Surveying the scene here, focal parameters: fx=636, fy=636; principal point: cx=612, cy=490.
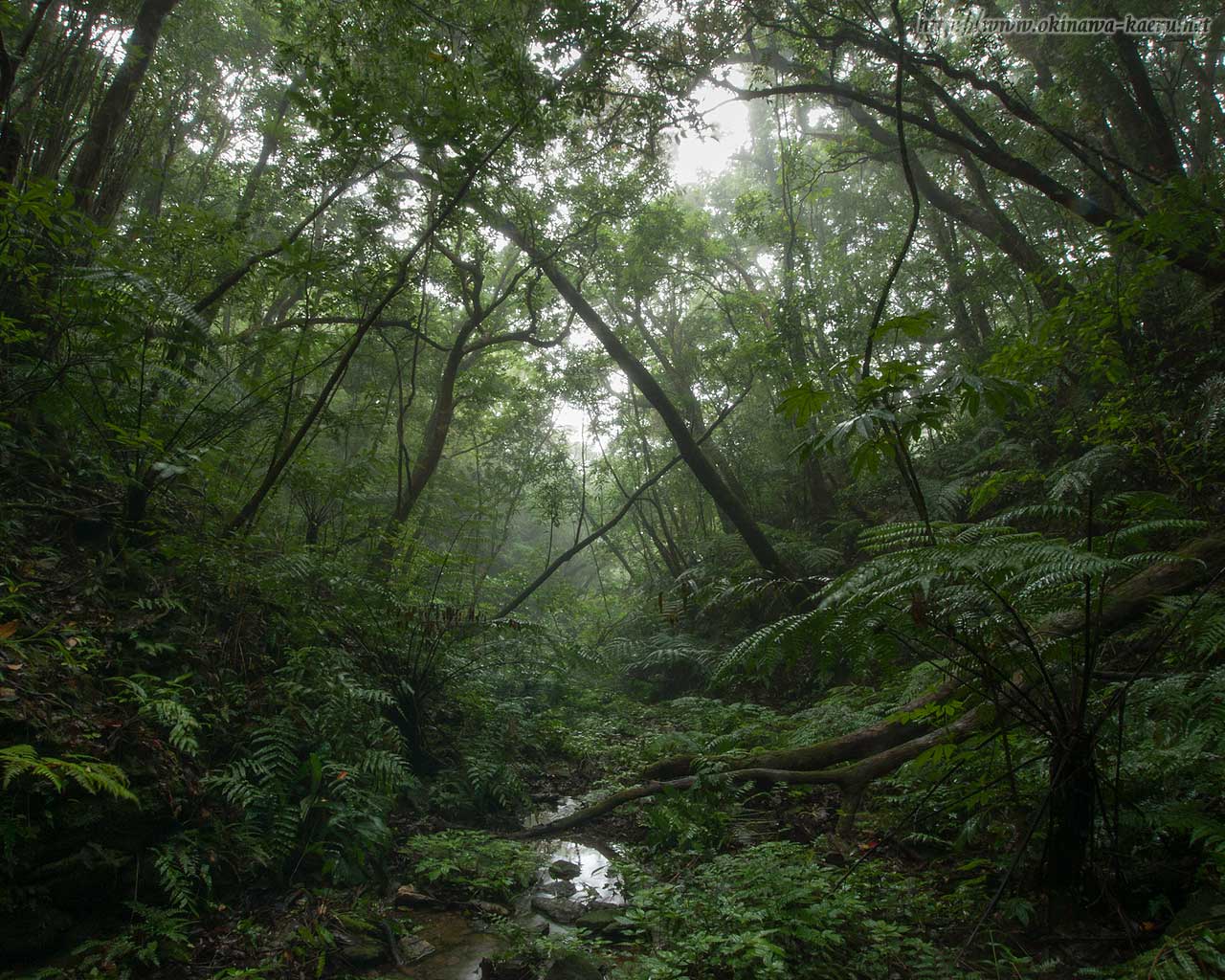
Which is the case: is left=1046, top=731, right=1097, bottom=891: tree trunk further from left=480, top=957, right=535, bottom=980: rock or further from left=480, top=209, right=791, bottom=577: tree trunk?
left=480, top=209, right=791, bottom=577: tree trunk

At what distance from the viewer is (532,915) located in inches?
137

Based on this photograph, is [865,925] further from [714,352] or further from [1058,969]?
[714,352]

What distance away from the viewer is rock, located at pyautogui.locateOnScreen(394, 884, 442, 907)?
3.50m

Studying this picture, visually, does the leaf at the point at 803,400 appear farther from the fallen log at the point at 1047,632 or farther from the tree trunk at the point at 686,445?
the tree trunk at the point at 686,445

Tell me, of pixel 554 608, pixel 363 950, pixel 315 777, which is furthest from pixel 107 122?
pixel 554 608

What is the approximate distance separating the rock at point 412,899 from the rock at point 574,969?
106 cm

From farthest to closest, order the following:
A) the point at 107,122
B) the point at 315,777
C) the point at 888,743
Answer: the point at 107,122
the point at 888,743
the point at 315,777

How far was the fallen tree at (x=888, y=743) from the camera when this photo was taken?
3.13m

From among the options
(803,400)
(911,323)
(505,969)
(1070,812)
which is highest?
(911,323)

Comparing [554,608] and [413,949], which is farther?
[554,608]

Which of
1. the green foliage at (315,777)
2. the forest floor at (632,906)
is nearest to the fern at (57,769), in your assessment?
the green foliage at (315,777)

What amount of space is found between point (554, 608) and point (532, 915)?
24.7ft

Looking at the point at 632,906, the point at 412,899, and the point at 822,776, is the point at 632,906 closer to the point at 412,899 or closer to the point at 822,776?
the point at 412,899

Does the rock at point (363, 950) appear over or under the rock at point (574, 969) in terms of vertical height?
under
